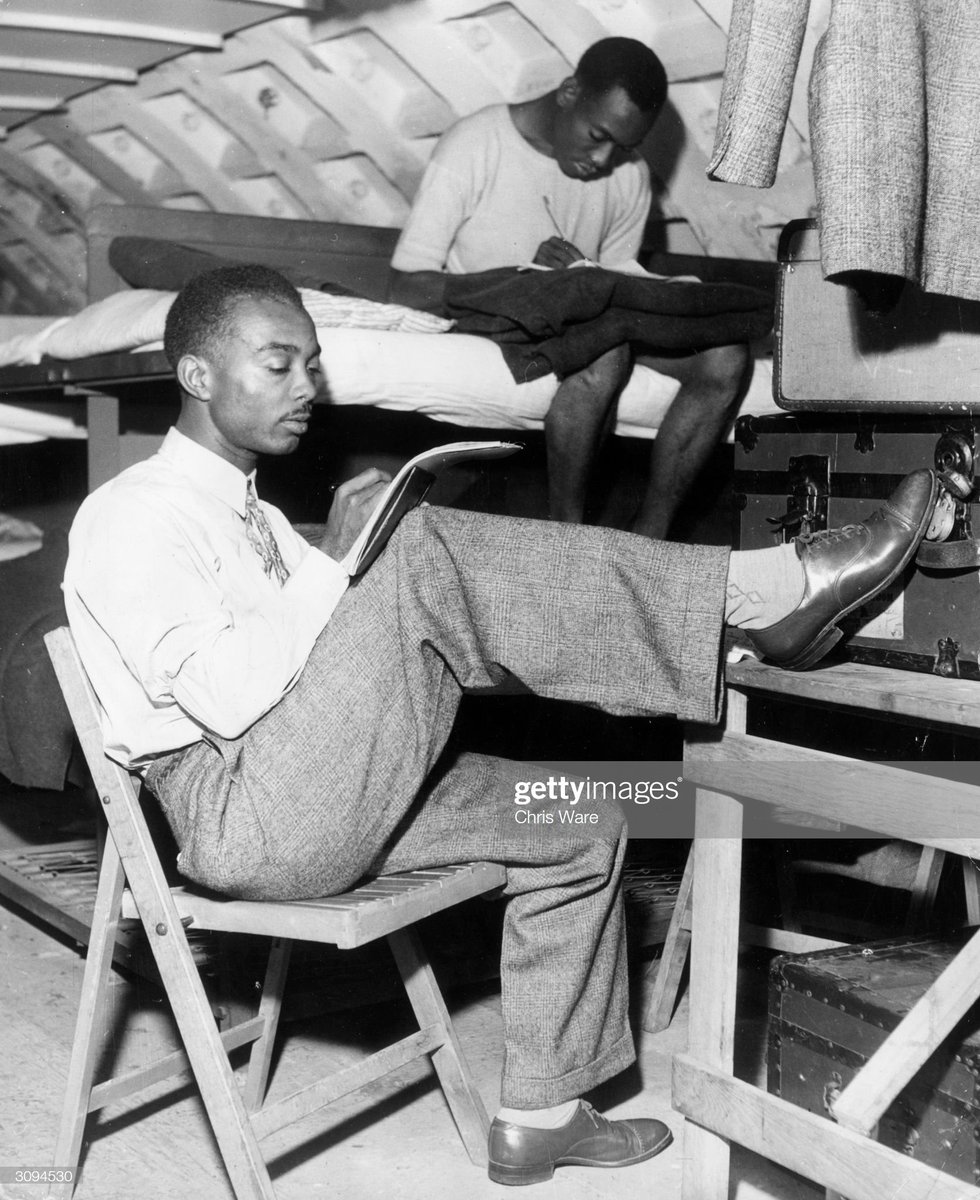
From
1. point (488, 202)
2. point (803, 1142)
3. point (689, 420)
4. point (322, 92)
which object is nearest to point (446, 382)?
point (689, 420)

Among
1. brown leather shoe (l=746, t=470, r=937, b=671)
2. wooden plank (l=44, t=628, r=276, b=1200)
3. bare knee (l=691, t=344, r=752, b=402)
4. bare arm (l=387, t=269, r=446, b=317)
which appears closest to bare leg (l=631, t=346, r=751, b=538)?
bare knee (l=691, t=344, r=752, b=402)

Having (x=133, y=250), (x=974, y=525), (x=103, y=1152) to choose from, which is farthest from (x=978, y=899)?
(x=133, y=250)

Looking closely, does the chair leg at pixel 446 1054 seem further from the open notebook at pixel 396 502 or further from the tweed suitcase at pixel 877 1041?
the open notebook at pixel 396 502

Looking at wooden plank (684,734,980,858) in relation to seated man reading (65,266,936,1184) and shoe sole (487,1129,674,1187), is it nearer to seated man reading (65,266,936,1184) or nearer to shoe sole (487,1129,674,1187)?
seated man reading (65,266,936,1184)

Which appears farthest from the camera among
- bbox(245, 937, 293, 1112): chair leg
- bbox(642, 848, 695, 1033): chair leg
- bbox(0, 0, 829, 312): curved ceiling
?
bbox(0, 0, 829, 312): curved ceiling

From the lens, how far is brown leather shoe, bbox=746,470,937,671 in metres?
1.57

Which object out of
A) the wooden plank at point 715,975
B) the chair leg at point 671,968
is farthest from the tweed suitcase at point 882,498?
the chair leg at point 671,968

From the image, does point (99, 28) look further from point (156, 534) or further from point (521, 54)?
point (156, 534)

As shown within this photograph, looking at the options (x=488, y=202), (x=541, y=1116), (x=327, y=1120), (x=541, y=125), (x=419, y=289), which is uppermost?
(x=541, y=125)

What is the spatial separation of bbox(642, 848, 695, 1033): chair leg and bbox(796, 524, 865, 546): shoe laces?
92cm

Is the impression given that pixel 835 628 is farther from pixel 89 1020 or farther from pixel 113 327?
pixel 113 327

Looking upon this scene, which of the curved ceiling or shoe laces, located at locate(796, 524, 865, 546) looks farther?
the curved ceiling

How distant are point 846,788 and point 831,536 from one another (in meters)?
0.29

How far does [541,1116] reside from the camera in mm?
1801
